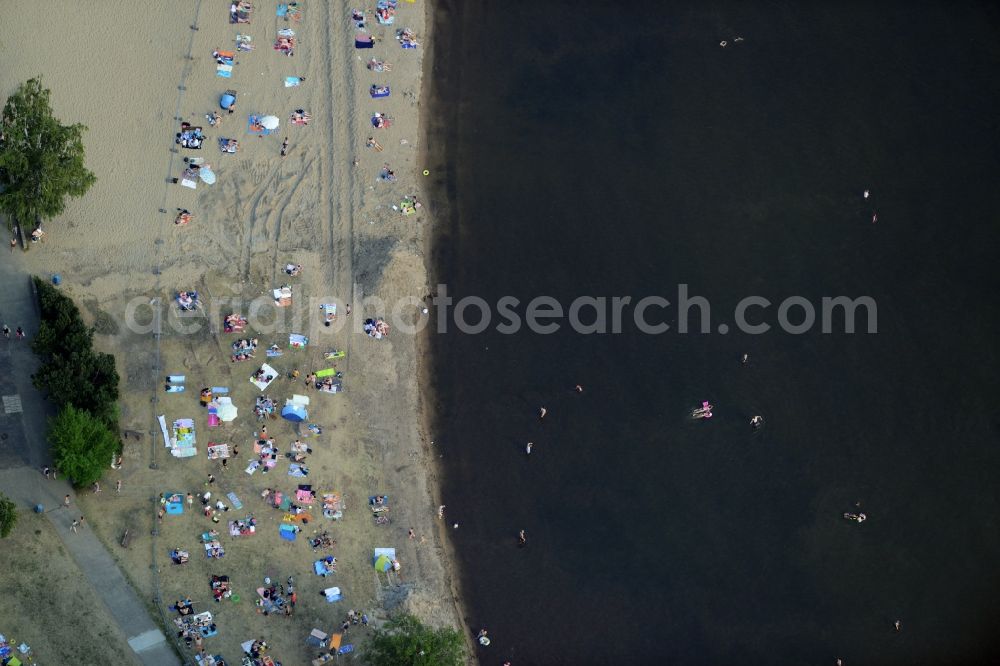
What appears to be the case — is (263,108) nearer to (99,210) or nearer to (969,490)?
(99,210)

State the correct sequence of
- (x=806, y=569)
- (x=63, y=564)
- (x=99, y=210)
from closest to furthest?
(x=63, y=564) → (x=806, y=569) → (x=99, y=210)

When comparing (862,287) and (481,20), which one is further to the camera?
(481,20)

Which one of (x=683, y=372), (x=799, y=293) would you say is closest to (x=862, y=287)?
(x=799, y=293)

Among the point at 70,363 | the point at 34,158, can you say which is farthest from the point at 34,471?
the point at 34,158

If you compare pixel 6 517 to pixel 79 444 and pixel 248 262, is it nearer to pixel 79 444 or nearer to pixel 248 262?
pixel 79 444

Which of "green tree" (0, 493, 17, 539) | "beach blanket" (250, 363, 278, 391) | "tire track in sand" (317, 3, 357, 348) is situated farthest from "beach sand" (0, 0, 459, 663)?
"green tree" (0, 493, 17, 539)
